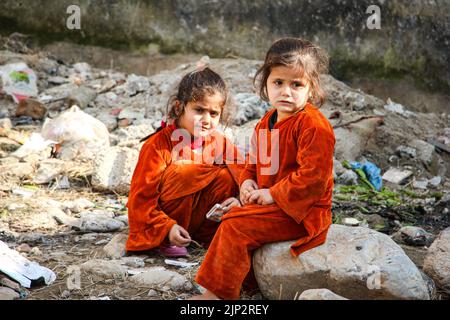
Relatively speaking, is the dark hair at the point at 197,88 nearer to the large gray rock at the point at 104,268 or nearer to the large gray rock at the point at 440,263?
the large gray rock at the point at 104,268

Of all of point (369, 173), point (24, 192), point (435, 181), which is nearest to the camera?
point (24, 192)

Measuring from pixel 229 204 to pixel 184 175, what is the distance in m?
0.33

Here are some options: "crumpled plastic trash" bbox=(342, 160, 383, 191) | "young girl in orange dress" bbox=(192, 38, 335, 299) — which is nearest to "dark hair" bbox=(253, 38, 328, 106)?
"young girl in orange dress" bbox=(192, 38, 335, 299)

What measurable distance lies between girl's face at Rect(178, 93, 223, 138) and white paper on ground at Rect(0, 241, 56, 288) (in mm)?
1090

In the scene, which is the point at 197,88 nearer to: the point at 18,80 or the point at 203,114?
the point at 203,114

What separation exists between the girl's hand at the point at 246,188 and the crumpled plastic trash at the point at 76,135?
99.7 inches

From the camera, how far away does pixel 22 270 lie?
315 cm

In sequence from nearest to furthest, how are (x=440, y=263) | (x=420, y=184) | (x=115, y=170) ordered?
(x=440, y=263), (x=115, y=170), (x=420, y=184)

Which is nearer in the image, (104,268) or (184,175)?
(104,268)

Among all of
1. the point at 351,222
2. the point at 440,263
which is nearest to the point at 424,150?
the point at 351,222

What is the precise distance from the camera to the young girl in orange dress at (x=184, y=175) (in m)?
3.56

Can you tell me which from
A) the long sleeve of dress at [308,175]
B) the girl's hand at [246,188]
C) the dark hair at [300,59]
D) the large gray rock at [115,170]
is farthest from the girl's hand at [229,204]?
the large gray rock at [115,170]

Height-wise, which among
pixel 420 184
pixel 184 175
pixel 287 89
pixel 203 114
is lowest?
pixel 420 184

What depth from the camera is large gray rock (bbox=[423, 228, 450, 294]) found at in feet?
10.1
